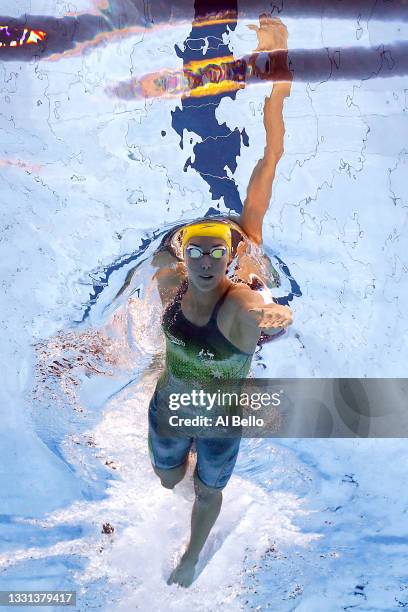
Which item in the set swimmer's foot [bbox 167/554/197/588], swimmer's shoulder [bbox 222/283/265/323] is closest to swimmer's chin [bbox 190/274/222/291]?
swimmer's shoulder [bbox 222/283/265/323]

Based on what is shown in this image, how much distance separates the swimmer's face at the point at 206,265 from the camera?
10.8 ft

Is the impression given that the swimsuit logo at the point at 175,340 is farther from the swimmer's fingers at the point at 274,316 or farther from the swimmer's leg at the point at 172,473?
the swimmer's leg at the point at 172,473

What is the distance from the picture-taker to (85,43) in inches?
196

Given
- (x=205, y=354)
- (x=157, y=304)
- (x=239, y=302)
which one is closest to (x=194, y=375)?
(x=205, y=354)

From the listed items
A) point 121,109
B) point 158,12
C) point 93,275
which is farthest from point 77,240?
point 158,12

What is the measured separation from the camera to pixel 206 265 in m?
3.28

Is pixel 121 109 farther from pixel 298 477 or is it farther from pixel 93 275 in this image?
pixel 298 477

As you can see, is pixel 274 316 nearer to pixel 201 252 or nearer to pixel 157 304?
pixel 201 252

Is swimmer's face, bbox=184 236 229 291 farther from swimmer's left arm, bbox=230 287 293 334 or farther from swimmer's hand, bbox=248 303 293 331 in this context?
swimmer's hand, bbox=248 303 293 331

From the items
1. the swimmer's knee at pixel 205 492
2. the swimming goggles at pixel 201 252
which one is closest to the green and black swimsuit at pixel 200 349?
the swimming goggles at pixel 201 252

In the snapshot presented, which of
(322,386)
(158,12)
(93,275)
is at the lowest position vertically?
(322,386)

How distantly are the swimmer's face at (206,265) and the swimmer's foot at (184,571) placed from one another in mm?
2328

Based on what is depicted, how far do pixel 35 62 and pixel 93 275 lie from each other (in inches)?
69.3

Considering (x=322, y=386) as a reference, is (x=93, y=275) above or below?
above
